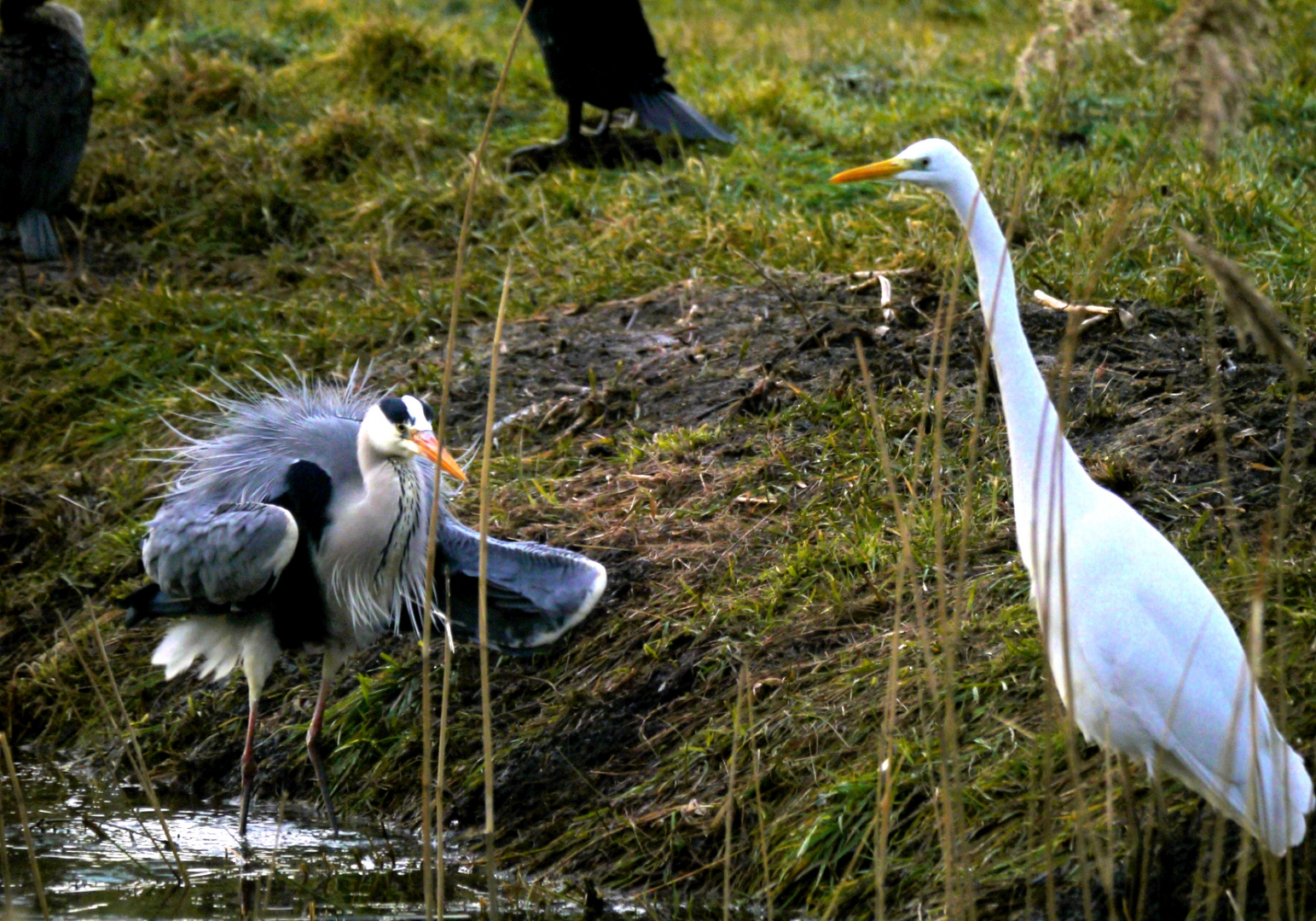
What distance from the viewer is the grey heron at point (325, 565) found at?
140 inches

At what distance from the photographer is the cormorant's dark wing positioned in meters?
3.55

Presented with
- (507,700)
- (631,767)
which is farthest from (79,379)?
(631,767)

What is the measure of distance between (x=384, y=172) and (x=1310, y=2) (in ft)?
15.1

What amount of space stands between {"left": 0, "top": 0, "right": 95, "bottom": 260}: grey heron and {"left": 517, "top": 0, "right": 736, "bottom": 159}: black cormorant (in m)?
1.99

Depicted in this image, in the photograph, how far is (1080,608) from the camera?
268cm

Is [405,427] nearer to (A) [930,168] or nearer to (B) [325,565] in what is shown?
(B) [325,565]

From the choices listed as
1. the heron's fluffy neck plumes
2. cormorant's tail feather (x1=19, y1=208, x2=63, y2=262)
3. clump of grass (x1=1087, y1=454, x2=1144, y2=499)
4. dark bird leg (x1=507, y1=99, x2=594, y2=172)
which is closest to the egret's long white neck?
clump of grass (x1=1087, y1=454, x2=1144, y2=499)

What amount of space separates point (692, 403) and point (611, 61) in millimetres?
2329

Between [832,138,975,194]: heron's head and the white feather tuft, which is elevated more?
[832,138,975,194]: heron's head

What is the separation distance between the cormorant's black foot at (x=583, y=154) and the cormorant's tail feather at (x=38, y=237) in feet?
6.23

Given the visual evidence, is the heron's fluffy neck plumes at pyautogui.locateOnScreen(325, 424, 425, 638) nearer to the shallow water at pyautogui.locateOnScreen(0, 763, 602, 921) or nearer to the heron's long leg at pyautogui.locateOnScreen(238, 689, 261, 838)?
the heron's long leg at pyautogui.locateOnScreen(238, 689, 261, 838)

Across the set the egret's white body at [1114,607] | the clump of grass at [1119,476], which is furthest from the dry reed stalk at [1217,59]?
the clump of grass at [1119,476]

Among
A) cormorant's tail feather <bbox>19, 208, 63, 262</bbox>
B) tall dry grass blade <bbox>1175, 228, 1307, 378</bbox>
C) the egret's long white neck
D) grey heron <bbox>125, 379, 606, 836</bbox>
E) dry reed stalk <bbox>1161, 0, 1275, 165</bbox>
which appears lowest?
cormorant's tail feather <bbox>19, 208, 63, 262</bbox>

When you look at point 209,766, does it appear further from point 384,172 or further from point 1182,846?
point 384,172
